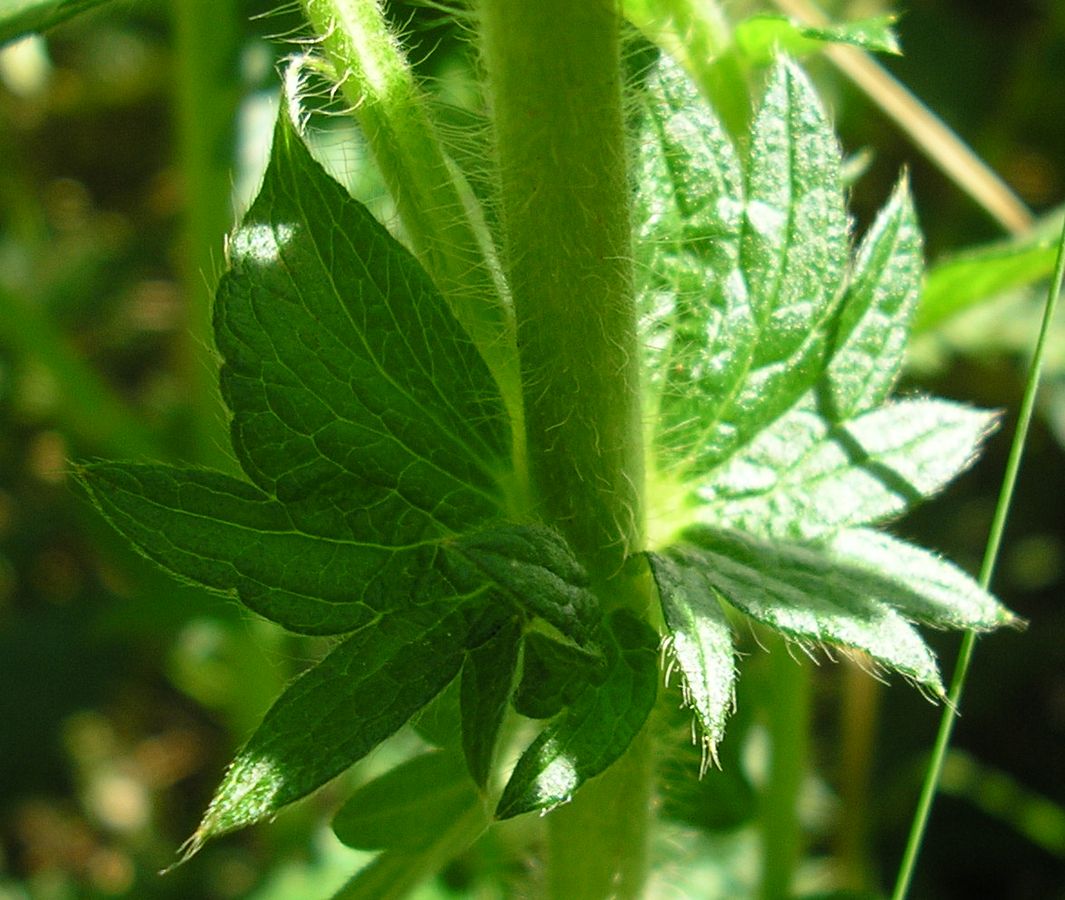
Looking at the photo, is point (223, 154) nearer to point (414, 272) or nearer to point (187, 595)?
point (187, 595)

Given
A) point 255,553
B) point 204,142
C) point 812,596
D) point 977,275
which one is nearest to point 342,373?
point 255,553

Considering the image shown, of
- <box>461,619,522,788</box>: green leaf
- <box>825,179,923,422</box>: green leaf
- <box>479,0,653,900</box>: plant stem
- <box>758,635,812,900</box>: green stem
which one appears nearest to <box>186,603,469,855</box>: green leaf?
<box>461,619,522,788</box>: green leaf

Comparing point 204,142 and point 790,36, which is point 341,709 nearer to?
point 790,36

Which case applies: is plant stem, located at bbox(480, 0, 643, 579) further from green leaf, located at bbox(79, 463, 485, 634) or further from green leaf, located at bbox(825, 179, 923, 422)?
green leaf, located at bbox(825, 179, 923, 422)

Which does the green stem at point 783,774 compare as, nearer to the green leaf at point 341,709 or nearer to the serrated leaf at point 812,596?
the serrated leaf at point 812,596

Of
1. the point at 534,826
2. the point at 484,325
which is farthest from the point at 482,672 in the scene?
the point at 534,826

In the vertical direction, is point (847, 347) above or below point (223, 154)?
below
